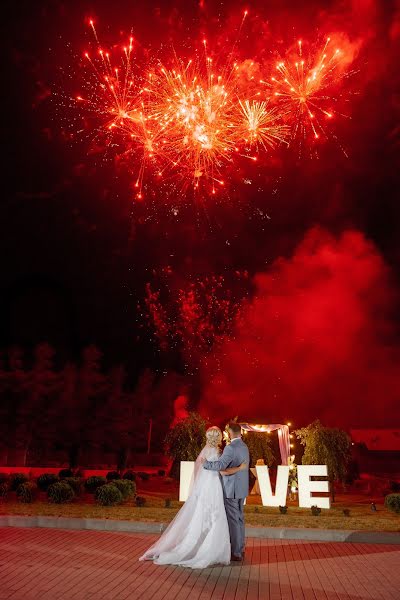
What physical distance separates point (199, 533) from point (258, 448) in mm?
18103

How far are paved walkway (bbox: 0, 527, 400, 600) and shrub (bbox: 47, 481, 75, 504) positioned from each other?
17.5 ft

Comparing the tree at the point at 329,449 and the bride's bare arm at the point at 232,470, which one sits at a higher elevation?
the tree at the point at 329,449

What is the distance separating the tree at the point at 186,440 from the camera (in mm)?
23453

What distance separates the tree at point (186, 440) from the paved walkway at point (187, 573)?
11.9 metres

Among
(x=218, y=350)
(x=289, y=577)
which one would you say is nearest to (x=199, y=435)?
(x=218, y=350)

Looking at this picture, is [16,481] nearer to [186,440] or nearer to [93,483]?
[93,483]

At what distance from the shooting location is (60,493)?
16875 mm

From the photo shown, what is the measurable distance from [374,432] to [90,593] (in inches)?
1780

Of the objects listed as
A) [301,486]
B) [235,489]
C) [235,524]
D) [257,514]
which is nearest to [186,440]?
[301,486]

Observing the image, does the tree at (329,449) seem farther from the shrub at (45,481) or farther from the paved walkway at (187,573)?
the paved walkway at (187,573)

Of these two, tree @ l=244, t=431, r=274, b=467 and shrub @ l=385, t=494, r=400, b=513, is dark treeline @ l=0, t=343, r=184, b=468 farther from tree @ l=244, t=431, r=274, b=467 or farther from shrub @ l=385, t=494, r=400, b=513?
shrub @ l=385, t=494, r=400, b=513

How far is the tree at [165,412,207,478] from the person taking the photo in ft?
76.9

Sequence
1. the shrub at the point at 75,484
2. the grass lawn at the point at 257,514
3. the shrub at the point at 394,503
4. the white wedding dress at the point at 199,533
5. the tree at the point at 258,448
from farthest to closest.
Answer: the tree at the point at 258,448 → the shrub at the point at 75,484 → the shrub at the point at 394,503 → the grass lawn at the point at 257,514 → the white wedding dress at the point at 199,533

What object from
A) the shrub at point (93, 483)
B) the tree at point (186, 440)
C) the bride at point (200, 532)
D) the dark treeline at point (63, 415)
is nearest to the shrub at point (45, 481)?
the shrub at point (93, 483)
